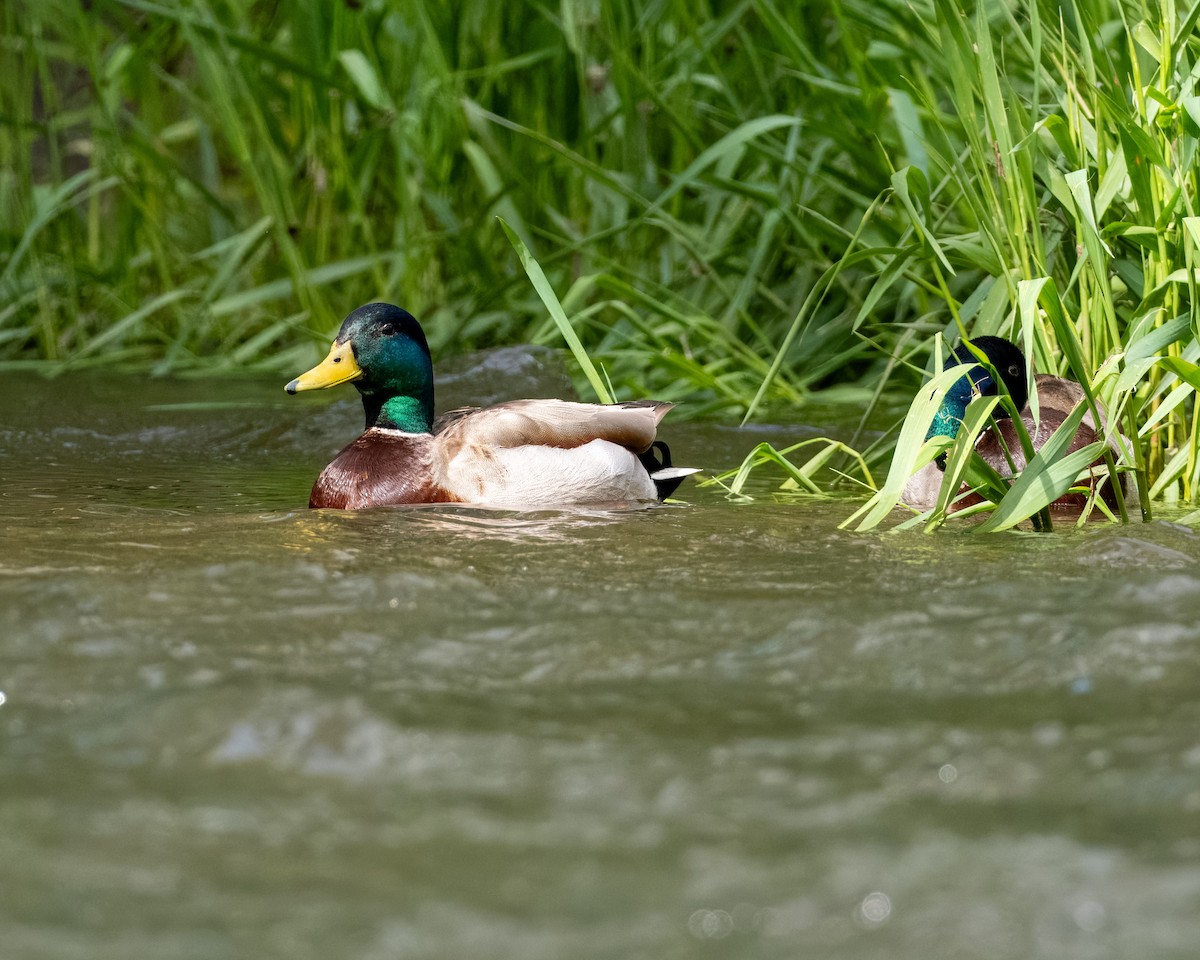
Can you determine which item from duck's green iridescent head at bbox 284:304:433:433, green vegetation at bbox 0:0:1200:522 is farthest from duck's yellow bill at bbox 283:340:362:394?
green vegetation at bbox 0:0:1200:522

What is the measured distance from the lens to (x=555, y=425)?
4.03 metres

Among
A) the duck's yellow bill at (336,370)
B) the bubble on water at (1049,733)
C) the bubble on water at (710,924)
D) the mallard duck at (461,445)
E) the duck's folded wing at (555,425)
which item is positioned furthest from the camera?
the duck's yellow bill at (336,370)

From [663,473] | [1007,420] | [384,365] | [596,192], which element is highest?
[596,192]

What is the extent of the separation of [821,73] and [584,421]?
1.53 metres

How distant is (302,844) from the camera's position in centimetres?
155

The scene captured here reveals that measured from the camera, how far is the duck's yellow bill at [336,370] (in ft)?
13.6

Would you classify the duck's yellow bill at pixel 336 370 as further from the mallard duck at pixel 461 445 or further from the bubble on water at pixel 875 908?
the bubble on water at pixel 875 908

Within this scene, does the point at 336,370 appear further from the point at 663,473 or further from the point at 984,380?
the point at 984,380

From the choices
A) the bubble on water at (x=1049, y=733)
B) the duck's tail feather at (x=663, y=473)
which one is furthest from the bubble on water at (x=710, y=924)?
the duck's tail feather at (x=663, y=473)

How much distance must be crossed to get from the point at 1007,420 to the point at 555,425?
1117 mm

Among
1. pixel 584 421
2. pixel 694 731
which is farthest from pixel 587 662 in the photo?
pixel 584 421

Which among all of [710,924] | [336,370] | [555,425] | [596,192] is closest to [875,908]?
[710,924]

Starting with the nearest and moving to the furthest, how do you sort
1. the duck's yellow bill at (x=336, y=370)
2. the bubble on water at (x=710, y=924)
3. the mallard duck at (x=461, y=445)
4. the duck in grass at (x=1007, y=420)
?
the bubble on water at (x=710, y=924)
the duck in grass at (x=1007, y=420)
the mallard duck at (x=461, y=445)
the duck's yellow bill at (x=336, y=370)

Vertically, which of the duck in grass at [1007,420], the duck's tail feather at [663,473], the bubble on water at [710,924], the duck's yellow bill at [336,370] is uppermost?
the duck's yellow bill at [336,370]
